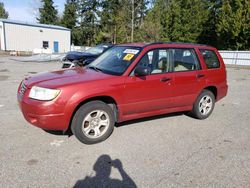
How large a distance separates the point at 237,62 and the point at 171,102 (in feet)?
68.4

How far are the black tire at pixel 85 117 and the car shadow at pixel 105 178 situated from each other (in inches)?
23.0

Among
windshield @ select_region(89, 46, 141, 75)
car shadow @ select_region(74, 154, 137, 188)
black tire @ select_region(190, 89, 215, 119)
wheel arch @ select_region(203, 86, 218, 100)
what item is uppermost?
windshield @ select_region(89, 46, 141, 75)

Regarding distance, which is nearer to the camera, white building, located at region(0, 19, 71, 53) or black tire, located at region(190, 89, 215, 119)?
black tire, located at region(190, 89, 215, 119)

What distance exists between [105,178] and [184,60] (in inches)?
120

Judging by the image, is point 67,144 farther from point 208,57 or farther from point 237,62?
point 237,62

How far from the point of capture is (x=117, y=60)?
4316 mm

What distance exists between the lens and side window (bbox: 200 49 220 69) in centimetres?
511

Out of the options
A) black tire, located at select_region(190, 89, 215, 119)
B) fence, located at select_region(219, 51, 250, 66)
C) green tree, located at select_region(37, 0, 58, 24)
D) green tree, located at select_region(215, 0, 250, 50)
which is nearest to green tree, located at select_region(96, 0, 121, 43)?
green tree, located at select_region(37, 0, 58, 24)

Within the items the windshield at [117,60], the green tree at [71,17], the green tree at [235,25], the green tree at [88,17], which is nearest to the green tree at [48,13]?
the green tree at [71,17]

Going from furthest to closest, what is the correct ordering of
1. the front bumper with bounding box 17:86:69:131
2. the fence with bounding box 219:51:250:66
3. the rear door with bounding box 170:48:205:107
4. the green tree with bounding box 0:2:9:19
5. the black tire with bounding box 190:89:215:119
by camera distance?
1. the green tree with bounding box 0:2:9:19
2. the fence with bounding box 219:51:250:66
3. the black tire with bounding box 190:89:215:119
4. the rear door with bounding box 170:48:205:107
5. the front bumper with bounding box 17:86:69:131

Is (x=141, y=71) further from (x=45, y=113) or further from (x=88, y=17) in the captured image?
(x=88, y=17)

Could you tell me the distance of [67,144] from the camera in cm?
371

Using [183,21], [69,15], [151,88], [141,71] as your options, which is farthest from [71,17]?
[141,71]

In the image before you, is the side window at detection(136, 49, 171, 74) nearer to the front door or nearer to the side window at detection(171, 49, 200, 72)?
the front door
